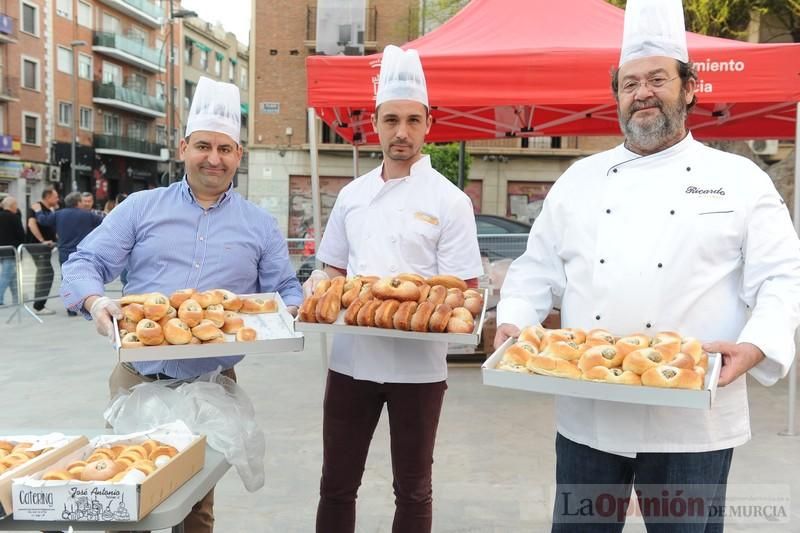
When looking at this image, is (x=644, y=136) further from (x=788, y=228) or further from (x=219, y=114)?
(x=219, y=114)

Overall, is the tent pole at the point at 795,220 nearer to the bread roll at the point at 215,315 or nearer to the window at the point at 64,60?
the bread roll at the point at 215,315

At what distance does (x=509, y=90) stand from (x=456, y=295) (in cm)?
273

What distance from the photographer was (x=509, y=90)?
182 inches

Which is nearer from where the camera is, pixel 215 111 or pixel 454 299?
pixel 454 299

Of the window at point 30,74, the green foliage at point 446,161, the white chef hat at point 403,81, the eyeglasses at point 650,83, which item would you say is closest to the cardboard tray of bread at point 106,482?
the white chef hat at point 403,81

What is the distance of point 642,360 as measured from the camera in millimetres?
1605

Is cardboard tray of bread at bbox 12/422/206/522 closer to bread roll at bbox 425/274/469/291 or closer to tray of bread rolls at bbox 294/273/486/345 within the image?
tray of bread rolls at bbox 294/273/486/345

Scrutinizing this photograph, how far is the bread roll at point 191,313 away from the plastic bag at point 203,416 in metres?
0.29

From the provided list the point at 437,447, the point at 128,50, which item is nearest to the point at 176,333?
the point at 437,447

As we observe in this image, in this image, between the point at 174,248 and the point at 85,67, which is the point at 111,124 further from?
the point at 174,248

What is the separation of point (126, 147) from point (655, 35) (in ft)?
137

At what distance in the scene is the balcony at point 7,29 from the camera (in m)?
30.2

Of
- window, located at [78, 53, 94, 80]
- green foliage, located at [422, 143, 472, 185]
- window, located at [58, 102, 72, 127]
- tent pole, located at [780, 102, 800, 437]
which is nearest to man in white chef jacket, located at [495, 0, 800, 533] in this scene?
tent pole, located at [780, 102, 800, 437]

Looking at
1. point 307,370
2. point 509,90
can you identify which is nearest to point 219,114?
point 509,90
